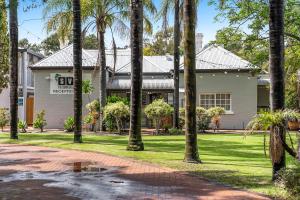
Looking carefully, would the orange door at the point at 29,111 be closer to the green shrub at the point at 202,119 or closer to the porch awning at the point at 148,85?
the porch awning at the point at 148,85

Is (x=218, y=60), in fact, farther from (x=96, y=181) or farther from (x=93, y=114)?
(x=96, y=181)

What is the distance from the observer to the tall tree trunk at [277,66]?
10289 millimetres

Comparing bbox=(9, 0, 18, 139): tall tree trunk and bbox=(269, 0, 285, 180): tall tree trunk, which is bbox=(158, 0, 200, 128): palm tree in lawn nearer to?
bbox=(9, 0, 18, 139): tall tree trunk

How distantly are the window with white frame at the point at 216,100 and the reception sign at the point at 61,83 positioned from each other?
9310 mm

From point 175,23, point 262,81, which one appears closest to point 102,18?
point 175,23

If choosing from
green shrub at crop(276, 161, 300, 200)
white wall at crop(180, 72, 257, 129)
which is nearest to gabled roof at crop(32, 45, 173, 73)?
white wall at crop(180, 72, 257, 129)

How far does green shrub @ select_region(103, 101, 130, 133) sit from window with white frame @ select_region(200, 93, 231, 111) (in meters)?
7.89

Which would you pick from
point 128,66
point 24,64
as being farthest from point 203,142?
point 24,64

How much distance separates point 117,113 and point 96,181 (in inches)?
586

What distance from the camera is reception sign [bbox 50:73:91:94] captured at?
3194 cm

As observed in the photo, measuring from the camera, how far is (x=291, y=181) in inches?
357

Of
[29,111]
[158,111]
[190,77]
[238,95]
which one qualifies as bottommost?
[158,111]

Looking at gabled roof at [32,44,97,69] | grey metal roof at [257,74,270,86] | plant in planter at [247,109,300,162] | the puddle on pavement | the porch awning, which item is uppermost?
gabled roof at [32,44,97,69]

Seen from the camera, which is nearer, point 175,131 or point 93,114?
point 175,131
